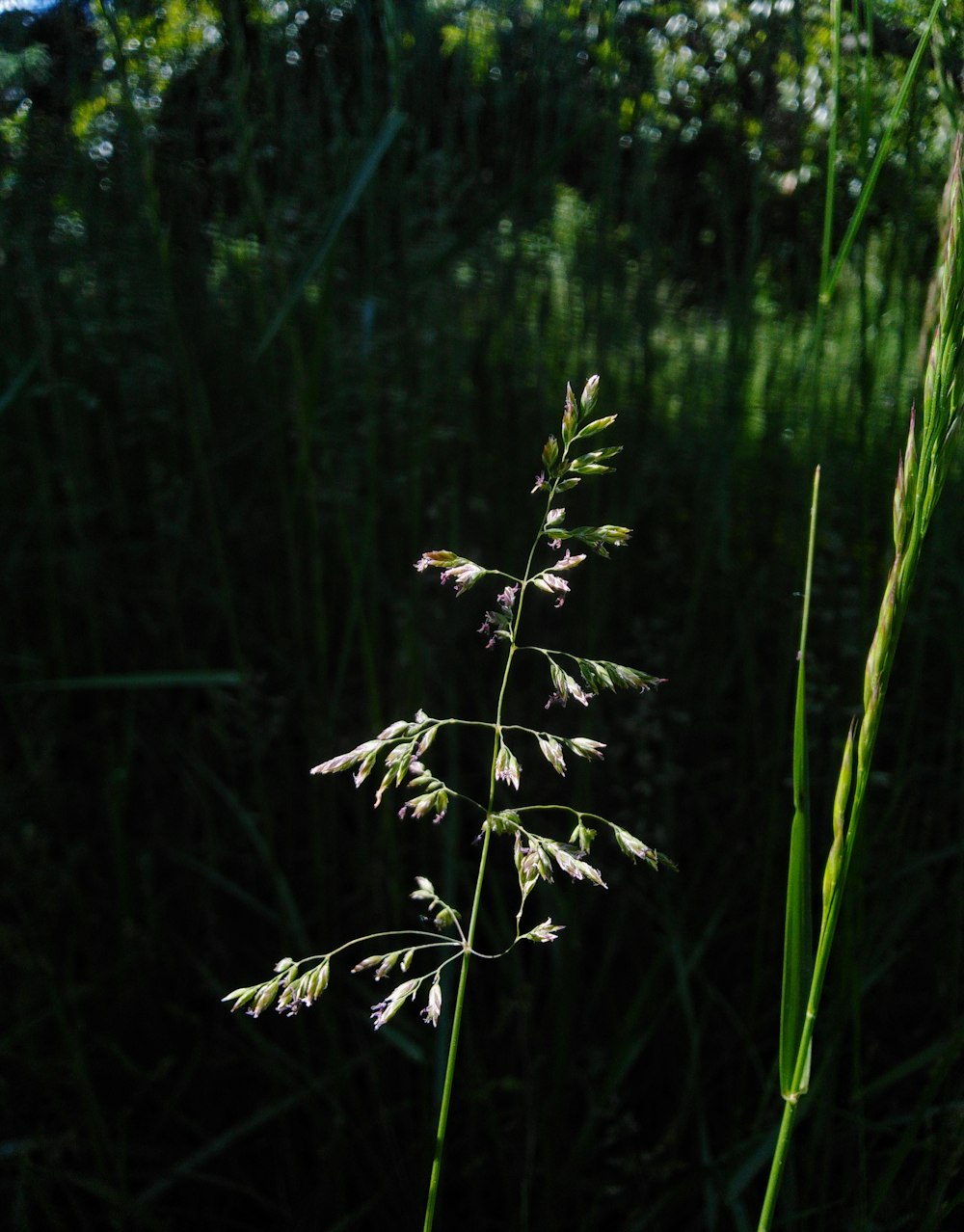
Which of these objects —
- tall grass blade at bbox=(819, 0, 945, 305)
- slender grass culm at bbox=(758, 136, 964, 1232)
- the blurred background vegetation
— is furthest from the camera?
the blurred background vegetation

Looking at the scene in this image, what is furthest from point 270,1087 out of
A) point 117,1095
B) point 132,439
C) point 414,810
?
point 132,439

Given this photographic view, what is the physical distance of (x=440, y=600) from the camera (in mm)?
1339

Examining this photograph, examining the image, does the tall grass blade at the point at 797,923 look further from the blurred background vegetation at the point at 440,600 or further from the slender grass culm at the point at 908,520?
the blurred background vegetation at the point at 440,600

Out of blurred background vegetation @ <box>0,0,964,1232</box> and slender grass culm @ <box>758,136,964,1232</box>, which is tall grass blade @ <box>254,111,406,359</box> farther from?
slender grass culm @ <box>758,136,964,1232</box>

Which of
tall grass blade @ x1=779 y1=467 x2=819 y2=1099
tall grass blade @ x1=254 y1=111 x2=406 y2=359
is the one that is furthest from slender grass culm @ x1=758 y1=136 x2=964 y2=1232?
tall grass blade @ x1=254 y1=111 x2=406 y2=359

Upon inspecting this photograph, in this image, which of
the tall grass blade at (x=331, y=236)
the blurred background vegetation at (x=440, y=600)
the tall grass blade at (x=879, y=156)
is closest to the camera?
the tall grass blade at (x=879, y=156)

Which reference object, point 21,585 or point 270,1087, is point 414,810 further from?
point 21,585

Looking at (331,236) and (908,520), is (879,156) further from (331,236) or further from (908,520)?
(331,236)

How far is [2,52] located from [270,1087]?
1026 mm

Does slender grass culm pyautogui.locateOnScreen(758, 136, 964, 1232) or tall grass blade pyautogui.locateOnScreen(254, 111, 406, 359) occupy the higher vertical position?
tall grass blade pyautogui.locateOnScreen(254, 111, 406, 359)

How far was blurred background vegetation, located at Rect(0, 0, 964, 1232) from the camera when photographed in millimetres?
820

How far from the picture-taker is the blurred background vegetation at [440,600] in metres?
0.82

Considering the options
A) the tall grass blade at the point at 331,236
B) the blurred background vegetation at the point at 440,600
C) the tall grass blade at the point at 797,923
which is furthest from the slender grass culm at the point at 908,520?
the tall grass blade at the point at 331,236

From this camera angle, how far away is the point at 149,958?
100cm
